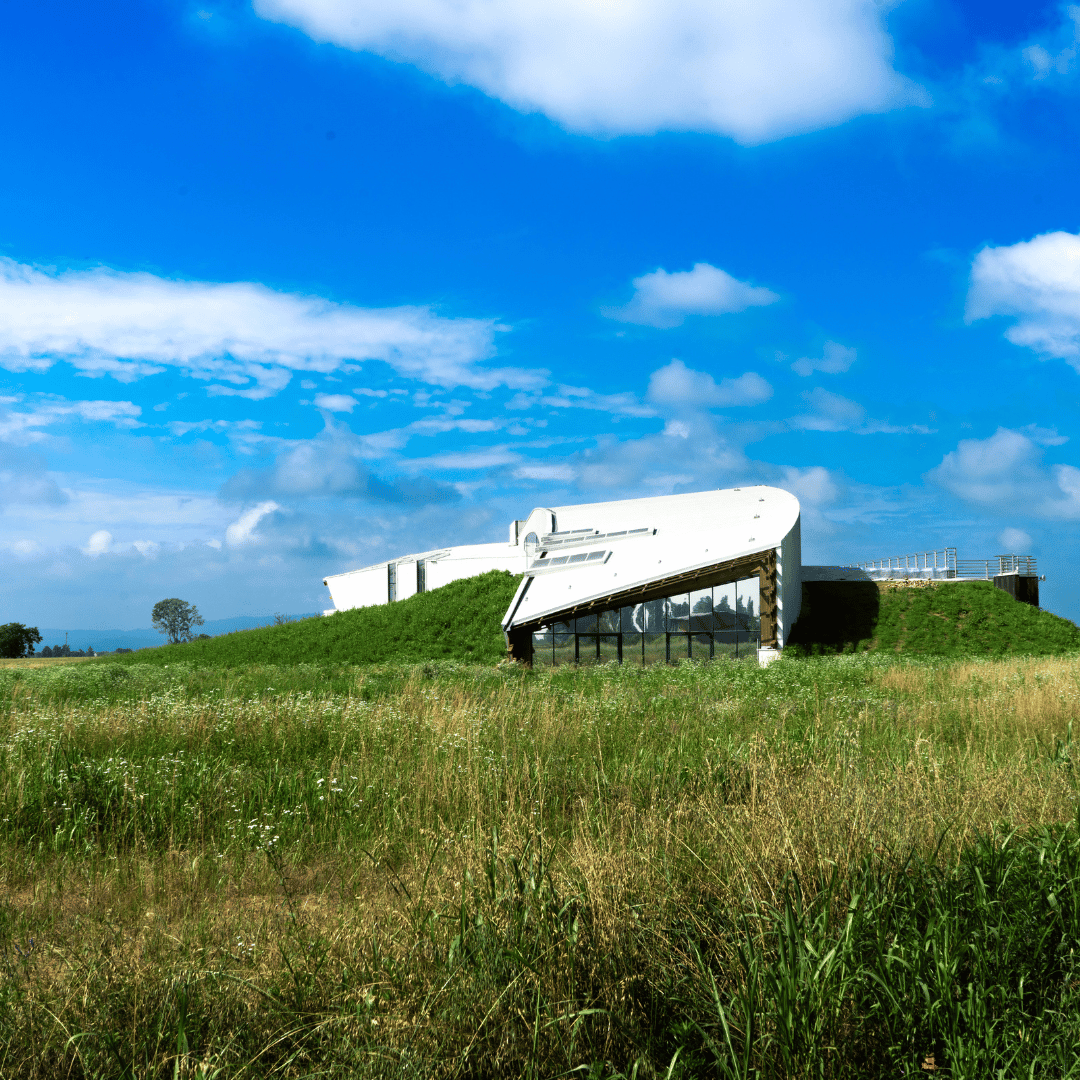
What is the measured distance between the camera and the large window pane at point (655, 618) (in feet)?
89.5

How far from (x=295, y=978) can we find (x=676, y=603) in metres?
25.0

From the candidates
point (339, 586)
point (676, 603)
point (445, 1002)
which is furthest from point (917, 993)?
point (339, 586)

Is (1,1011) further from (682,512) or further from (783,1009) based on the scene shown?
(682,512)

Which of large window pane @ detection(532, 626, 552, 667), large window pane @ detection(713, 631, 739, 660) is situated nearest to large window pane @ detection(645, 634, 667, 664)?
large window pane @ detection(713, 631, 739, 660)

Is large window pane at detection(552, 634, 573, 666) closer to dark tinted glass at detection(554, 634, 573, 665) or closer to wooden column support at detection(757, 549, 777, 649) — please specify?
dark tinted glass at detection(554, 634, 573, 665)

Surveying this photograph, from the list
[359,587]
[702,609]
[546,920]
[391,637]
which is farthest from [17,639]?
[546,920]

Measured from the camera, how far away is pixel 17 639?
206 feet

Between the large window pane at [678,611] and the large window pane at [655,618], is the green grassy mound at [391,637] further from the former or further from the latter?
the large window pane at [678,611]

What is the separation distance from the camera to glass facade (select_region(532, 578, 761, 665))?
2683 centimetres

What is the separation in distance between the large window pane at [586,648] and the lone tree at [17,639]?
178 feet

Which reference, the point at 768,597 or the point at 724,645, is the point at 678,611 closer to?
the point at 724,645

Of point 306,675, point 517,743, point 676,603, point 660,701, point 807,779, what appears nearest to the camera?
point 807,779

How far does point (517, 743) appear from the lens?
6840 mm

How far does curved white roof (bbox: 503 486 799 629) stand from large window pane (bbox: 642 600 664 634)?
1.38 metres
